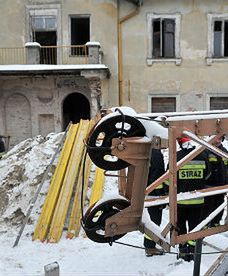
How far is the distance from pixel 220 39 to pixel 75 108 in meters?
6.83

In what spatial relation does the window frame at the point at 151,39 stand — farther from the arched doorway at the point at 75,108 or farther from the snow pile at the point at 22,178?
the snow pile at the point at 22,178

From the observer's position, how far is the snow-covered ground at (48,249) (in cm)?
596

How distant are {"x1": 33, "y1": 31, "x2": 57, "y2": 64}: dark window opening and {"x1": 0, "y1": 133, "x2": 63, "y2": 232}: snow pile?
7.69 meters

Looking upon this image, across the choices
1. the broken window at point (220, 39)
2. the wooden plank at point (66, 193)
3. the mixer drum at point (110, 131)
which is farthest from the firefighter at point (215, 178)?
the broken window at point (220, 39)

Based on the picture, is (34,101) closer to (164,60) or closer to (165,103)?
(165,103)

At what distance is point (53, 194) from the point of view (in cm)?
787

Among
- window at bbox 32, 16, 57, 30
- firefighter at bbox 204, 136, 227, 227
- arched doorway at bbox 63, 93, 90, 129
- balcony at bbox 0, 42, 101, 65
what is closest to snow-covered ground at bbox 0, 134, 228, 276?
firefighter at bbox 204, 136, 227, 227

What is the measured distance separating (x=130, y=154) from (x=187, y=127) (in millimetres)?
539

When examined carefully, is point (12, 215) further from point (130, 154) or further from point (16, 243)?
point (130, 154)

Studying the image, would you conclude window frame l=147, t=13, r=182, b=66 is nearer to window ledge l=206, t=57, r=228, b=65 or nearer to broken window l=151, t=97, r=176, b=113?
window ledge l=206, t=57, r=228, b=65

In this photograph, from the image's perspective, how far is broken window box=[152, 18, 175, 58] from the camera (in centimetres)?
1672

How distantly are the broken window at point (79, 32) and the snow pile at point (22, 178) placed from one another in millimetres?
7695

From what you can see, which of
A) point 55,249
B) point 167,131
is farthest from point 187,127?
point 55,249

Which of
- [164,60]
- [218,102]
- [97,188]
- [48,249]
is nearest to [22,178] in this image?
[97,188]
